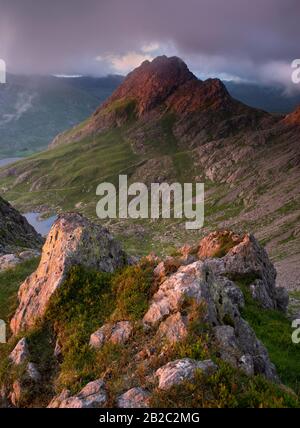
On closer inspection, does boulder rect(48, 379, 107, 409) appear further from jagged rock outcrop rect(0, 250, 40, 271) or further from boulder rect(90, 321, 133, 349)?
jagged rock outcrop rect(0, 250, 40, 271)

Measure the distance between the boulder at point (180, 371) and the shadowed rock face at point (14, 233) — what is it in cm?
3640

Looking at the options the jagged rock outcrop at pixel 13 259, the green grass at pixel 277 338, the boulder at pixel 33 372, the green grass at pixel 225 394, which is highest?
the jagged rock outcrop at pixel 13 259

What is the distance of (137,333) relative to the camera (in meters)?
17.0

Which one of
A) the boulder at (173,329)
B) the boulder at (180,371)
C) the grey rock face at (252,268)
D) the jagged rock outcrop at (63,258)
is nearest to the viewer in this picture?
the boulder at (180,371)

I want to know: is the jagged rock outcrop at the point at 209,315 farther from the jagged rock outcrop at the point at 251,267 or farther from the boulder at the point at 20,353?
the jagged rock outcrop at the point at 251,267

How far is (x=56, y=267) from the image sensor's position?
72.9 ft

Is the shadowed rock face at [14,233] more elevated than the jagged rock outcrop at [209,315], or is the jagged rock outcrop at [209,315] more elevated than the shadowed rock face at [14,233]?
the shadowed rock face at [14,233]

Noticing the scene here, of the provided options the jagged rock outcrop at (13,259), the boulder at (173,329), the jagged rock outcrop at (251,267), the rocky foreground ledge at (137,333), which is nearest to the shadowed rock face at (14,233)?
the jagged rock outcrop at (13,259)

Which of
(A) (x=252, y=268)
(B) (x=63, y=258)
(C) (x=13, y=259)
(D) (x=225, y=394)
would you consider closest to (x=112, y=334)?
(D) (x=225, y=394)

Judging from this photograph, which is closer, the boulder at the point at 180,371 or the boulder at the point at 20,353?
the boulder at the point at 180,371

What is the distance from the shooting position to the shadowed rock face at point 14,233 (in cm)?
5200
